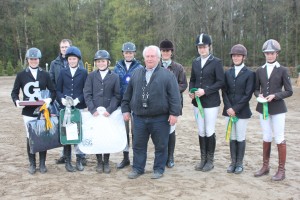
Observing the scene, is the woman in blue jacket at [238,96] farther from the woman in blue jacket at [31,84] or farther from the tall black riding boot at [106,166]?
the woman in blue jacket at [31,84]

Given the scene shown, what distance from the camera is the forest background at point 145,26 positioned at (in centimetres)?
3325

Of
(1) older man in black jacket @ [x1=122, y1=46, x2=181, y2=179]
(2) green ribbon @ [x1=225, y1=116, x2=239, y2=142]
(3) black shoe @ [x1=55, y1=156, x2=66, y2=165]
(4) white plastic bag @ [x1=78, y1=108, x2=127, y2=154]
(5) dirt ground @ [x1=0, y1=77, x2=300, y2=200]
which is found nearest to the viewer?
(5) dirt ground @ [x1=0, y1=77, x2=300, y2=200]

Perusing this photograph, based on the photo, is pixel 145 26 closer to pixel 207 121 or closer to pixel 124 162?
pixel 124 162

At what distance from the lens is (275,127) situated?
198 inches

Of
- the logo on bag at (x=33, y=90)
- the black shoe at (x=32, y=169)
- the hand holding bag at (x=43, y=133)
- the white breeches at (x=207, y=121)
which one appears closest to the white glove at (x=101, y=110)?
the hand holding bag at (x=43, y=133)

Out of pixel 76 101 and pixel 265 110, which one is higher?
pixel 76 101

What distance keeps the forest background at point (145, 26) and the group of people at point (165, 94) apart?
26525mm

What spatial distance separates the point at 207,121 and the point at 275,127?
0.95 meters

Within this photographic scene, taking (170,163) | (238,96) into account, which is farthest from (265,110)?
(170,163)

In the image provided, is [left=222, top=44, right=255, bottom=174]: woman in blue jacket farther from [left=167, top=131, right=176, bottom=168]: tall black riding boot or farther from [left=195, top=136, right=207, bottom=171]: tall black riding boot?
[left=167, top=131, right=176, bottom=168]: tall black riding boot

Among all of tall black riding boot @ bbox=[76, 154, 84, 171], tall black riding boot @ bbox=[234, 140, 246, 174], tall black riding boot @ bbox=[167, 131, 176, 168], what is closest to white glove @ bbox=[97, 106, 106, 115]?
tall black riding boot @ bbox=[76, 154, 84, 171]

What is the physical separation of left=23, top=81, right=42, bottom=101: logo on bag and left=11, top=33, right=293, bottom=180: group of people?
1 cm

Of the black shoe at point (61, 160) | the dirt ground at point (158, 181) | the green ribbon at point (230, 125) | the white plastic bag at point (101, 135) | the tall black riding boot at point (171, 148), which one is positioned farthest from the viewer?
the black shoe at point (61, 160)

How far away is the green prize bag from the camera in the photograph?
17.7 ft
